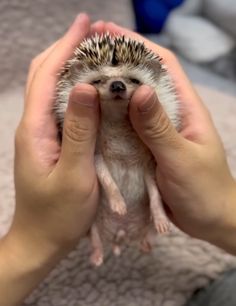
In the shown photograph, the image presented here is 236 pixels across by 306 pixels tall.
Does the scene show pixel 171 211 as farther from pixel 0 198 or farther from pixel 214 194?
pixel 0 198

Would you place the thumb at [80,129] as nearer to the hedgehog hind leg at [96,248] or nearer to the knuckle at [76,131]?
the knuckle at [76,131]

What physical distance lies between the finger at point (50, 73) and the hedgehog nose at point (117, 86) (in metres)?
0.18

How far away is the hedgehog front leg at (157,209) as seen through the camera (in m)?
0.99

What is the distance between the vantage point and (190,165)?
97 cm

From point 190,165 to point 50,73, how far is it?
30cm

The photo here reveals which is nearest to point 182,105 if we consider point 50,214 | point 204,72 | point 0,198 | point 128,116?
point 128,116

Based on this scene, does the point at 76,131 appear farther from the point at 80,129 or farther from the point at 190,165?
the point at 190,165

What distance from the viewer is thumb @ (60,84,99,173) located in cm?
90

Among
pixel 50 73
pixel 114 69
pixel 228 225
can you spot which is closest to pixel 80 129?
pixel 114 69

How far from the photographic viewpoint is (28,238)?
41.9 inches

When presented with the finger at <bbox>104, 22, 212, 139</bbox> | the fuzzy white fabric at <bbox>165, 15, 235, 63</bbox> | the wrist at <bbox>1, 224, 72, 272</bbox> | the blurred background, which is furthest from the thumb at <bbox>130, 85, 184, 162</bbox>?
the fuzzy white fabric at <bbox>165, 15, 235, 63</bbox>

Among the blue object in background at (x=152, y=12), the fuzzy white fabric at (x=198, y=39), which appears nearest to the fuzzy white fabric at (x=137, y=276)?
the fuzzy white fabric at (x=198, y=39)

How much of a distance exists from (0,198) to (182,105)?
49 centimetres

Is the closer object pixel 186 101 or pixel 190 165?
pixel 190 165
